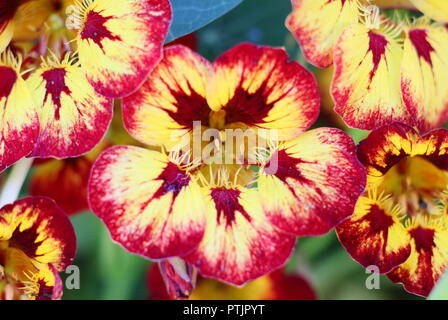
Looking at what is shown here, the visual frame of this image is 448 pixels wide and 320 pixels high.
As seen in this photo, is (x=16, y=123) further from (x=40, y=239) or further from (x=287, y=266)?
(x=287, y=266)

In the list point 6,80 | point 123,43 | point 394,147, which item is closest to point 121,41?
point 123,43

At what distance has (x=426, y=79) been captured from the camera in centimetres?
51

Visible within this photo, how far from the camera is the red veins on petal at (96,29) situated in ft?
1.59

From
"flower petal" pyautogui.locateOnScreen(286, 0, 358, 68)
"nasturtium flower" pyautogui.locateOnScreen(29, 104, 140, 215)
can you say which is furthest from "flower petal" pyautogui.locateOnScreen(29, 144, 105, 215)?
"flower petal" pyautogui.locateOnScreen(286, 0, 358, 68)

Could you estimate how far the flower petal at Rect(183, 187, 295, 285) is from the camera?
18.5 inches

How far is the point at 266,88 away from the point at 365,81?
0.25 feet

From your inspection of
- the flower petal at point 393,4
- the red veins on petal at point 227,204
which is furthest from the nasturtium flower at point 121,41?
the flower petal at point 393,4

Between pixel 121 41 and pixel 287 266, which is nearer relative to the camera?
pixel 121 41

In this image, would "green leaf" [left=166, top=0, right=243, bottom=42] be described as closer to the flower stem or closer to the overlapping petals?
the overlapping petals

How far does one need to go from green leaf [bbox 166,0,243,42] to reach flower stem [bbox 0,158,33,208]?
6.3 inches

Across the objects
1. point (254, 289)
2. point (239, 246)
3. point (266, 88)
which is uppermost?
point (266, 88)

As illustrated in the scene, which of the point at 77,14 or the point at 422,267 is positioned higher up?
the point at 77,14
